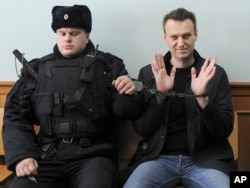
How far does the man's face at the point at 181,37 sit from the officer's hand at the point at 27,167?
2.66 ft

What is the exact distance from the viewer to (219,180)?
1.60 metres

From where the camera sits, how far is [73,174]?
175 centimetres

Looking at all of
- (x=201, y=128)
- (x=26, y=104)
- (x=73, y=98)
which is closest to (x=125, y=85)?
(x=73, y=98)

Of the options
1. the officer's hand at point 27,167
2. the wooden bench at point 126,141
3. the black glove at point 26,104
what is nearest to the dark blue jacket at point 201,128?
the wooden bench at point 126,141

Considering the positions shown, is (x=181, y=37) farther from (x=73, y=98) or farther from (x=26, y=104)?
(x=26, y=104)

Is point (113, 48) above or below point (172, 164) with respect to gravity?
above

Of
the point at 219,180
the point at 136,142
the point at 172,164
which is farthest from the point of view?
the point at 136,142

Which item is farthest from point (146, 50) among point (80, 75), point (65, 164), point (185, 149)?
point (65, 164)

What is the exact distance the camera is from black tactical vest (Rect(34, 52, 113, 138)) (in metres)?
1.80

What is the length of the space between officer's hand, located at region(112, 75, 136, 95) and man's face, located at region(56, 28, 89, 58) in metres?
0.31

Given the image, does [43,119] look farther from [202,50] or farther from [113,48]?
[202,50]

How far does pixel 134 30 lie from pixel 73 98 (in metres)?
0.54

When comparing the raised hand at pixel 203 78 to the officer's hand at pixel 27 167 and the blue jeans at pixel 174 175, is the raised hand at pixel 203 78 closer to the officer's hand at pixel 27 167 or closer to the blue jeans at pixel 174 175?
the blue jeans at pixel 174 175

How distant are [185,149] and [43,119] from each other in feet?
2.21
